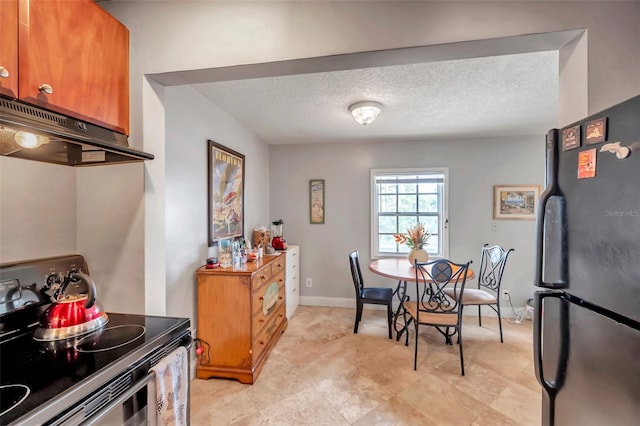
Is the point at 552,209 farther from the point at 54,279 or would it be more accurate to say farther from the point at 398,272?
the point at 398,272

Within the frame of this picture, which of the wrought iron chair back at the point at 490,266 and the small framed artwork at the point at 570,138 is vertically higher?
the small framed artwork at the point at 570,138

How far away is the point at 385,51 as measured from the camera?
1.19 meters

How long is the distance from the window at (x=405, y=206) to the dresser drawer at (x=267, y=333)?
64.4 inches

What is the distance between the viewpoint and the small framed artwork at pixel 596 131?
29.6 inches

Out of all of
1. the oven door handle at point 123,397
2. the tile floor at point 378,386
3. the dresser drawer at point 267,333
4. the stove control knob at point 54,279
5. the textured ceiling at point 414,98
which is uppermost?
the textured ceiling at point 414,98

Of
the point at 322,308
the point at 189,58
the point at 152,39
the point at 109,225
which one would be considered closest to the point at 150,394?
the point at 109,225

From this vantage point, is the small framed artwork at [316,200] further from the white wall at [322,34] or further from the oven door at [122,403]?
the oven door at [122,403]

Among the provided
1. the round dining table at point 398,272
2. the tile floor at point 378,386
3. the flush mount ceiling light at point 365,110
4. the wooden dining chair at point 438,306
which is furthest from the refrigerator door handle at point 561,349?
the flush mount ceiling light at point 365,110

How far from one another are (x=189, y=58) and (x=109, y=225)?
918 mm

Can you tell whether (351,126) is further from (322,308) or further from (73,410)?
(73,410)

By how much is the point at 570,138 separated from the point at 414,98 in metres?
1.82

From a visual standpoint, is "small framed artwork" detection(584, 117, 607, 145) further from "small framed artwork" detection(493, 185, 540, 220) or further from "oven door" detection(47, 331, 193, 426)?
"small framed artwork" detection(493, 185, 540, 220)

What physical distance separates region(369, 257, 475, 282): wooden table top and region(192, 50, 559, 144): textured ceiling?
1.65 m

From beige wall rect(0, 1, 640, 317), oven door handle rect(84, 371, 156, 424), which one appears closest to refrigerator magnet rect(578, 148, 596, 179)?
beige wall rect(0, 1, 640, 317)
